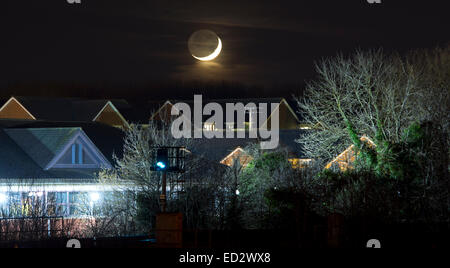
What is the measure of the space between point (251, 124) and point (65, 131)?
44933mm

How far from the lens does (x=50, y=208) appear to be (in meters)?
31.4

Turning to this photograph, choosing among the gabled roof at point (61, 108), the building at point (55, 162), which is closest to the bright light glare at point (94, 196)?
the building at point (55, 162)

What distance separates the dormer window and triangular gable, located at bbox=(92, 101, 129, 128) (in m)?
50.5

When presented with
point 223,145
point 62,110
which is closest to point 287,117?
point 62,110

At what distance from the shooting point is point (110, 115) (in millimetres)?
92812

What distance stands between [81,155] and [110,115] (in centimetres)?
5205

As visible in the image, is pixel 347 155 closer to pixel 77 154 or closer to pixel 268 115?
pixel 77 154

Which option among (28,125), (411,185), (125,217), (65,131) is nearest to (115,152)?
(65,131)

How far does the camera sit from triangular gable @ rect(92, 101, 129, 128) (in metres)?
91.8

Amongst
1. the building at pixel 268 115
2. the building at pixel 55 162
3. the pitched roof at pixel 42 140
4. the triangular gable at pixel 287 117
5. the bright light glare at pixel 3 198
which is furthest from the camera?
the triangular gable at pixel 287 117

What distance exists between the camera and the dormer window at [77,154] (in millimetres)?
40938

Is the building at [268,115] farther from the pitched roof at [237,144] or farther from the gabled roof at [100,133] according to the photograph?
the gabled roof at [100,133]

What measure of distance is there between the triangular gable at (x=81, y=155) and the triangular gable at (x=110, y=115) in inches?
1983
